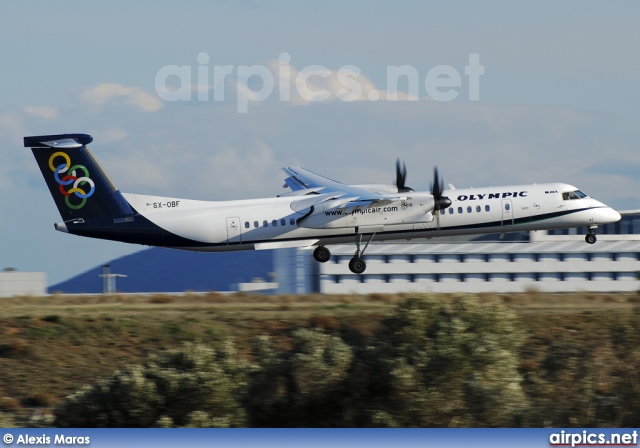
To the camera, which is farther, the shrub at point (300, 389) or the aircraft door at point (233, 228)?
the aircraft door at point (233, 228)

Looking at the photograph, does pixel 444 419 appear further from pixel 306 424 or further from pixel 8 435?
pixel 8 435

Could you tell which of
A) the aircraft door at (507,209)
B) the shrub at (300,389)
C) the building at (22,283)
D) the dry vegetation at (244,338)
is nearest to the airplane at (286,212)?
the aircraft door at (507,209)

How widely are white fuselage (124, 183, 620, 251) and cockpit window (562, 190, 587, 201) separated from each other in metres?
0.24

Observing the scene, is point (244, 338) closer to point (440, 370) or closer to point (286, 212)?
point (286, 212)

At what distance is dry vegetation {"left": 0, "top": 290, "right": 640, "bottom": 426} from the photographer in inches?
982

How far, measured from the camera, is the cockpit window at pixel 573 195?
130 ft

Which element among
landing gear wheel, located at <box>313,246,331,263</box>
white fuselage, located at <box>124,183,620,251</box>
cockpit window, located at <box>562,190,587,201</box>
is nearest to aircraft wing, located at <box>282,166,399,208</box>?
white fuselage, located at <box>124,183,620,251</box>

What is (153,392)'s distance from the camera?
77.0 feet

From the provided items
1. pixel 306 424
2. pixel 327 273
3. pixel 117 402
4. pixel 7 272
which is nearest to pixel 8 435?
pixel 117 402

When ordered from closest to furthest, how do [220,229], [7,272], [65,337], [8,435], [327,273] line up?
[8,435]
[65,337]
[220,229]
[7,272]
[327,273]

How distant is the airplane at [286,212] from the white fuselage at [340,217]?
0.14 ft

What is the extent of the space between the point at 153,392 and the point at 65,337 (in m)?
8.92

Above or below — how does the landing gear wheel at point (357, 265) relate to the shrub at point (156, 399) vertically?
above

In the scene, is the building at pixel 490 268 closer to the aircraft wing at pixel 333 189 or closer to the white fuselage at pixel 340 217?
the aircraft wing at pixel 333 189
